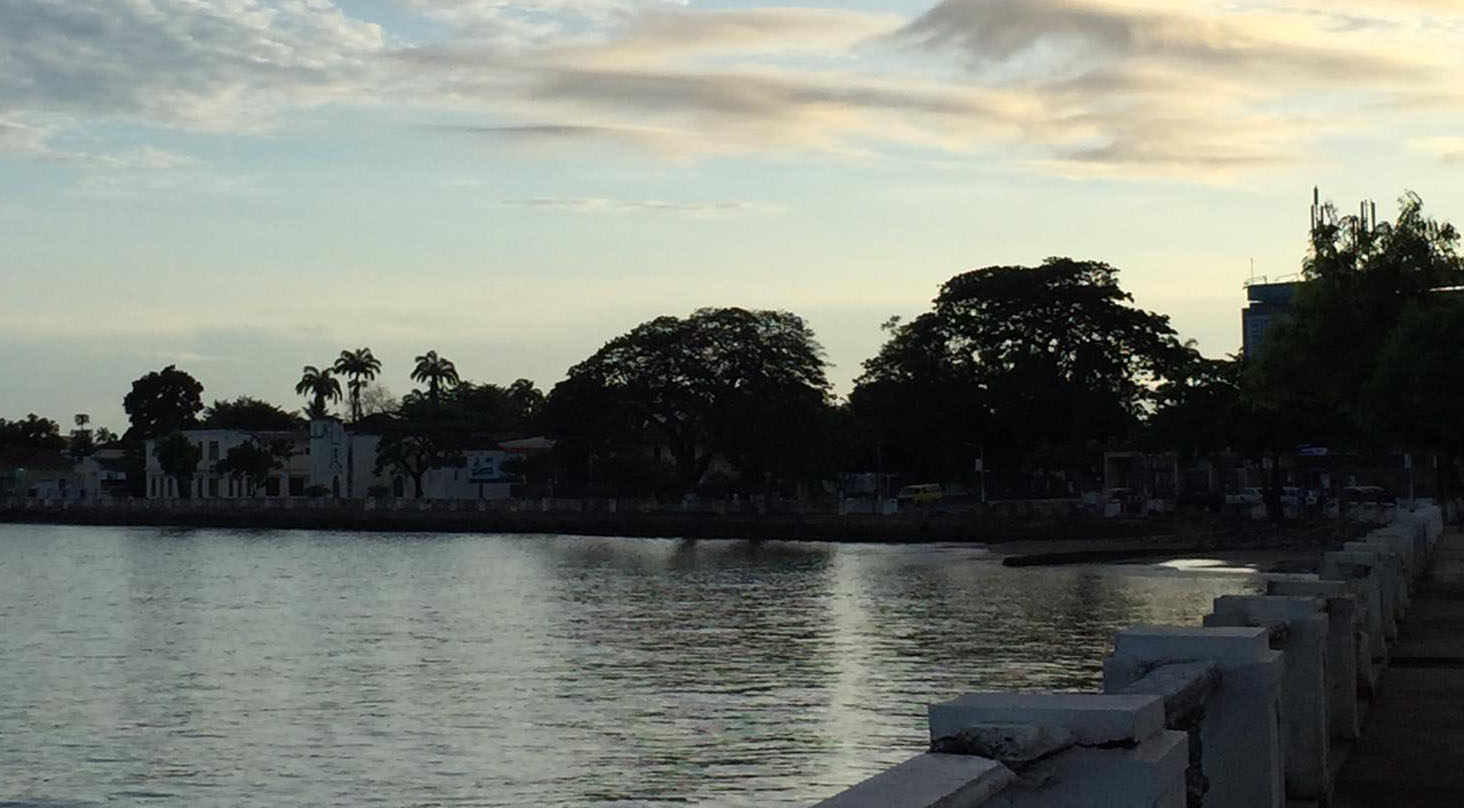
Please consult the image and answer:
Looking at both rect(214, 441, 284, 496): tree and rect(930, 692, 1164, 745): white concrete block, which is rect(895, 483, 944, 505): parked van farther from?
rect(930, 692, 1164, 745): white concrete block

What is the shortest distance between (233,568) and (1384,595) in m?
75.0

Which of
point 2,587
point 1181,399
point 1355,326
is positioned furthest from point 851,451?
point 1355,326

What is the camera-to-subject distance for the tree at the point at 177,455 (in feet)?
527

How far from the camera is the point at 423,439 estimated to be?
145 m

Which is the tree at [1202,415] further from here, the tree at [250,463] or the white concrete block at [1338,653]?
the tree at [250,463]

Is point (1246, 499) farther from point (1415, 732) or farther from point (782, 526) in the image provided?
point (1415, 732)

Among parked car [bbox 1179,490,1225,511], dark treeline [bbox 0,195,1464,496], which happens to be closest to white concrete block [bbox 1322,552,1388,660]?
dark treeline [bbox 0,195,1464,496]

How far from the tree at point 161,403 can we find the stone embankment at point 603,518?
75.0 feet

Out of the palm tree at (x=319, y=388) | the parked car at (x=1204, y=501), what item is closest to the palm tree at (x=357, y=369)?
the palm tree at (x=319, y=388)

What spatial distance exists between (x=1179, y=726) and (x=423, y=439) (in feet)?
462

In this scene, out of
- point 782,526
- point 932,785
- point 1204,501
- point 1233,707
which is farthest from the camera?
point 782,526

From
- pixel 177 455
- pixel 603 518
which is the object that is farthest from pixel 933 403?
pixel 177 455

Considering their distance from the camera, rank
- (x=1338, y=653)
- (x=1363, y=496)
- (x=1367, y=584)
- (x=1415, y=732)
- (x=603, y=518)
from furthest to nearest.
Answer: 1. (x=603, y=518)
2. (x=1363, y=496)
3. (x=1367, y=584)
4. (x=1415, y=732)
5. (x=1338, y=653)

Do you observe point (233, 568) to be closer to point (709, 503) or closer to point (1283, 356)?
point (709, 503)
